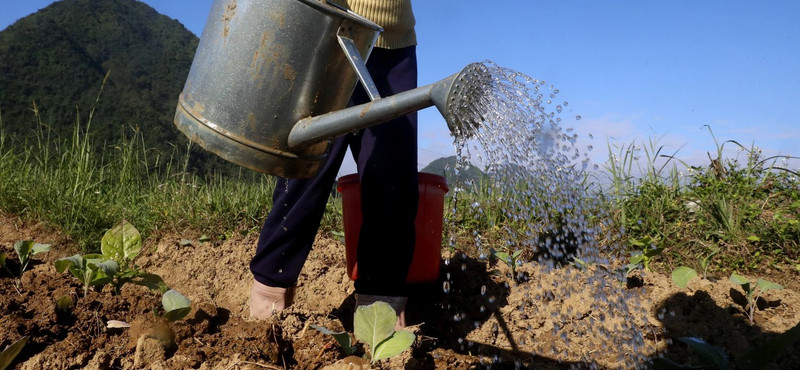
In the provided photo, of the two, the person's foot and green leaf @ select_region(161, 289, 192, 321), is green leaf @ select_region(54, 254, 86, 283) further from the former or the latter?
the person's foot

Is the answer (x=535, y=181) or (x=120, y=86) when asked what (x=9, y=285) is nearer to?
(x=535, y=181)

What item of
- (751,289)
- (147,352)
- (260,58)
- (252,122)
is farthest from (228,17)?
(751,289)

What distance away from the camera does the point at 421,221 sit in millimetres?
2082

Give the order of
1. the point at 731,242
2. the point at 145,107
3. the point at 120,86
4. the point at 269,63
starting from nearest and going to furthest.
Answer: the point at 269,63
the point at 731,242
the point at 145,107
the point at 120,86

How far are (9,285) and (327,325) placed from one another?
96cm

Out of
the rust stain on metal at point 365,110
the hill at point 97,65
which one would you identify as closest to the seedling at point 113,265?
the rust stain on metal at point 365,110

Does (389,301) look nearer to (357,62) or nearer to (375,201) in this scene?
(375,201)

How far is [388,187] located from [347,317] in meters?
0.67

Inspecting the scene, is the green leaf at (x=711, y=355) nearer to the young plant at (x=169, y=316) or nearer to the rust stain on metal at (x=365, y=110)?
the rust stain on metal at (x=365, y=110)

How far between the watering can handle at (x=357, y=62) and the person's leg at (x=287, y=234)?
61 cm

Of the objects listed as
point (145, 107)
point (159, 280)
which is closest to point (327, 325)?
point (159, 280)

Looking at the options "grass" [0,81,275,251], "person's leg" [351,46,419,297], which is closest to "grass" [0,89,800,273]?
"grass" [0,81,275,251]

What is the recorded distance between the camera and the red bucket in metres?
2.08

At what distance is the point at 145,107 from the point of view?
62.7 ft
